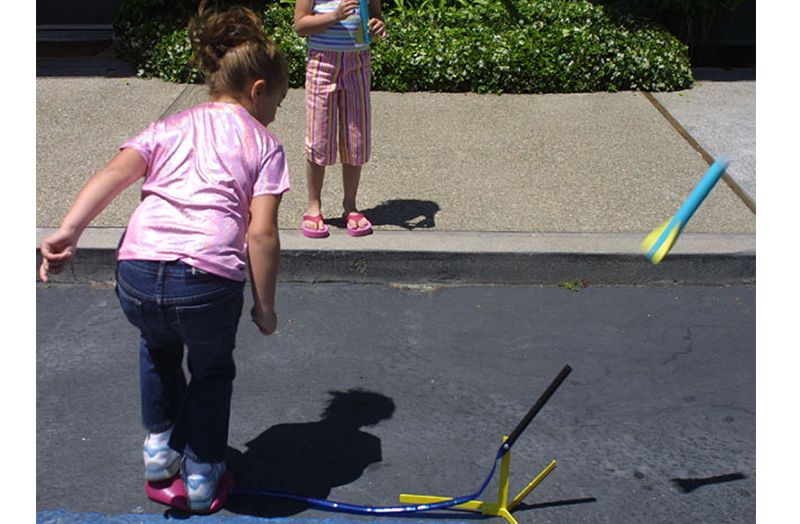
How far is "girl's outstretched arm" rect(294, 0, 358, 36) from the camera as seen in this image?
5078 mm

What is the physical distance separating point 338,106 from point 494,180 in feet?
4.60

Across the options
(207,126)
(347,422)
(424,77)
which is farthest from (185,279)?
(424,77)

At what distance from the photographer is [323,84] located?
5.28m

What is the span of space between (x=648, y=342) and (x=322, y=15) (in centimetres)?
230

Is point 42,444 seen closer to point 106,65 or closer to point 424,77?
point 424,77

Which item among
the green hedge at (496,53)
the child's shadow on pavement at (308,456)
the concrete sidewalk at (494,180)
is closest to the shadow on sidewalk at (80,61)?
the concrete sidewalk at (494,180)

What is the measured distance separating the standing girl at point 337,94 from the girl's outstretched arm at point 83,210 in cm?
231

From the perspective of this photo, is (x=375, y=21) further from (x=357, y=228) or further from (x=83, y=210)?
(x=83, y=210)

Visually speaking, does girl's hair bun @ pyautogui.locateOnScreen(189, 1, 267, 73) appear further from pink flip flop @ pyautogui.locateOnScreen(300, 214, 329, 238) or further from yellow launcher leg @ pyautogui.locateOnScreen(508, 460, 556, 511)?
pink flip flop @ pyautogui.locateOnScreen(300, 214, 329, 238)

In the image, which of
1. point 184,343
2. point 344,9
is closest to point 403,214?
point 344,9

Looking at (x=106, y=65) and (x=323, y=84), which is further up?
(x=323, y=84)

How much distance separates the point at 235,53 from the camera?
10.3 feet

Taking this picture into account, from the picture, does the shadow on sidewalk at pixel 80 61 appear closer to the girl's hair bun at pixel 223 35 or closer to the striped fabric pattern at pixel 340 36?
the striped fabric pattern at pixel 340 36

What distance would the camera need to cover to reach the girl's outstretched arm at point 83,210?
9.54 ft
